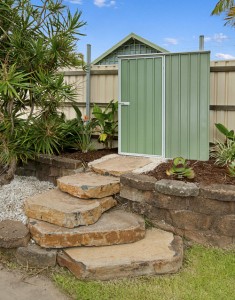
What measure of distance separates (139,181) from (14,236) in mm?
1393

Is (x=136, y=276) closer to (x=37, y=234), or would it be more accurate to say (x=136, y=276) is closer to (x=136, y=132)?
(x=37, y=234)

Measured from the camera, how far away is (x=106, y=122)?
19.5 ft

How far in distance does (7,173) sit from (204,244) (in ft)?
9.22

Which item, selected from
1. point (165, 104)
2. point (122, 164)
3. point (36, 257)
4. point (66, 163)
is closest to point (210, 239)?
point (122, 164)

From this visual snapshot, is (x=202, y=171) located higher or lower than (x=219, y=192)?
higher

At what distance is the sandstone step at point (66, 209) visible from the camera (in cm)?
363

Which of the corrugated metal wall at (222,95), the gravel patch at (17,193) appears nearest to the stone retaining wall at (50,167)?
the gravel patch at (17,193)

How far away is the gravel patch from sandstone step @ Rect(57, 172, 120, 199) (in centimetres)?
54

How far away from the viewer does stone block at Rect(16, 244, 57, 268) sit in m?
3.39

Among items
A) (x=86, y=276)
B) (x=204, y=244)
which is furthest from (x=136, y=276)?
(x=204, y=244)

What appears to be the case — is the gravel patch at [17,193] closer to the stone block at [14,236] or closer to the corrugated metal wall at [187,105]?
the stone block at [14,236]

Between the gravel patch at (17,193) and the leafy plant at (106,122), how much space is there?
1245mm

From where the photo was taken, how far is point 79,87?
21.4ft

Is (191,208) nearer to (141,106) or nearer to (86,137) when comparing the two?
(141,106)
